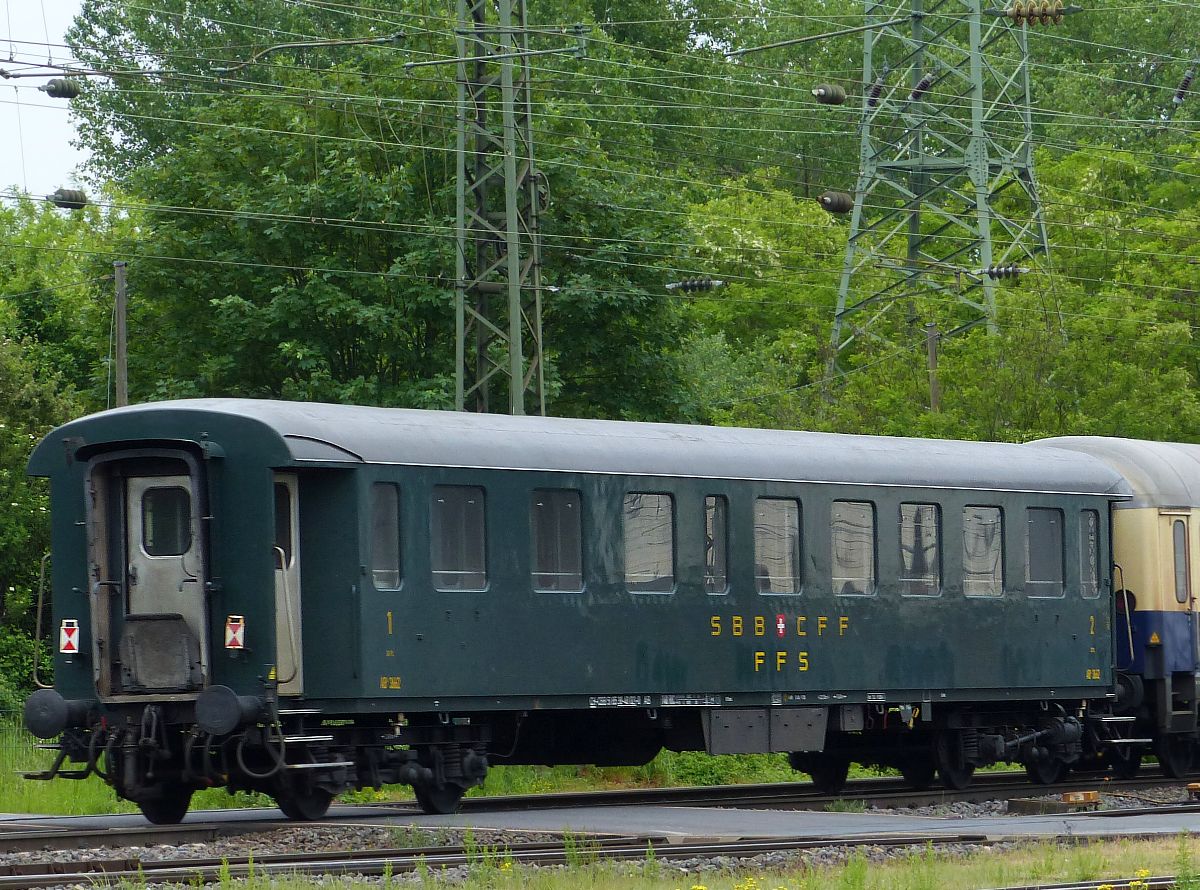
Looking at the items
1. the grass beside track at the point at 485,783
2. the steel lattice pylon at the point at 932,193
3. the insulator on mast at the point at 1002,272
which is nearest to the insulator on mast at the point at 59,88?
the grass beside track at the point at 485,783

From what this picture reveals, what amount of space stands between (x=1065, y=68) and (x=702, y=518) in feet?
167

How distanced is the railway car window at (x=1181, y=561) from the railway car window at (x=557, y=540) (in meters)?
8.08

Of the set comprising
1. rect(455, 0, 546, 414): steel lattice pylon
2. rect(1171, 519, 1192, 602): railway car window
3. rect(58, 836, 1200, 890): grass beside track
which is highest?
rect(455, 0, 546, 414): steel lattice pylon

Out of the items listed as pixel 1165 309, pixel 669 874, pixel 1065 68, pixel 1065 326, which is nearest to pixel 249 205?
pixel 1065 326

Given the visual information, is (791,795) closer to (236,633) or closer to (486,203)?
(236,633)

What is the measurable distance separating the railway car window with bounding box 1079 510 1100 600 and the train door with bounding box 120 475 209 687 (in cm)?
1002

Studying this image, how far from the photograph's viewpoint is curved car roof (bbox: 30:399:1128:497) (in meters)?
17.0

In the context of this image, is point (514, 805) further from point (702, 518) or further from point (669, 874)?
point (669, 874)

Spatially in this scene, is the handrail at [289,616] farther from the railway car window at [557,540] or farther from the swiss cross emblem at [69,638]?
the railway car window at [557,540]

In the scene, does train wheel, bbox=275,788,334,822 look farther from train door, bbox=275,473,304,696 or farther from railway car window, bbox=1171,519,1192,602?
railway car window, bbox=1171,519,1192,602

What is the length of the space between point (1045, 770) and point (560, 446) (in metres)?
7.46

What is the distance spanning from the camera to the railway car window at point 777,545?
19812 mm

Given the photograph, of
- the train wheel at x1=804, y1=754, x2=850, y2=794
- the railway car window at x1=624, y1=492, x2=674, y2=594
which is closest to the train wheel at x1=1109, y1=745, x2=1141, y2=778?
the train wheel at x1=804, y1=754, x2=850, y2=794

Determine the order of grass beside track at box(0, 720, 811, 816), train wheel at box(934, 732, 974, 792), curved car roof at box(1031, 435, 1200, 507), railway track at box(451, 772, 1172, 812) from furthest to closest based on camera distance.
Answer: curved car roof at box(1031, 435, 1200, 507)
train wheel at box(934, 732, 974, 792)
grass beside track at box(0, 720, 811, 816)
railway track at box(451, 772, 1172, 812)
